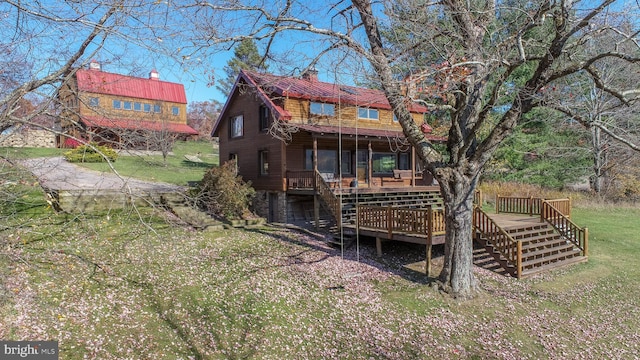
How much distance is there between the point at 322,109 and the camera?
17625 millimetres

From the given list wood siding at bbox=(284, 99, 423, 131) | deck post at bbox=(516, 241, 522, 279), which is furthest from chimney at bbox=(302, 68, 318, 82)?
deck post at bbox=(516, 241, 522, 279)

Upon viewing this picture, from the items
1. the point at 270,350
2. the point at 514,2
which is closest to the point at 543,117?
the point at 514,2

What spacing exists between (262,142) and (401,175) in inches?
280

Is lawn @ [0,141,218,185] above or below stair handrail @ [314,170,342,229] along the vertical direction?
above

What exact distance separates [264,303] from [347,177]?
1134 cm

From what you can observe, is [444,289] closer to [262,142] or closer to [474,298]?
[474,298]

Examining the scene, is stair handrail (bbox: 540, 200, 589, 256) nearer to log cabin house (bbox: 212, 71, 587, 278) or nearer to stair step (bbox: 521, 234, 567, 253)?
log cabin house (bbox: 212, 71, 587, 278)

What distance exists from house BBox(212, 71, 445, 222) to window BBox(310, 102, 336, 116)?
5 centimetres

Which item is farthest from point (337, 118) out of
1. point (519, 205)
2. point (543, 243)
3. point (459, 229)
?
point (459, 229)

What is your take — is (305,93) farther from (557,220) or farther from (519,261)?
(557,220)

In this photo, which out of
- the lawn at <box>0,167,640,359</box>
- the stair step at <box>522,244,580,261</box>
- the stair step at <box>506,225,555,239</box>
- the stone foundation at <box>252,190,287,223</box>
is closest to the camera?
the lawn at <box>0,167,640,359</box>

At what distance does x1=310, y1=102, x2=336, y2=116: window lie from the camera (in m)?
17.4

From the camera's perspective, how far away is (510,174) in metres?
25.3

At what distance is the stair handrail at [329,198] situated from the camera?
1324 cm
